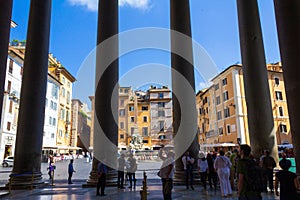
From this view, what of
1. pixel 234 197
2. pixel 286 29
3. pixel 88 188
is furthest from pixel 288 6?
pixel 88 188

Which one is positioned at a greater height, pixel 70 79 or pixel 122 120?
pixel 70 79

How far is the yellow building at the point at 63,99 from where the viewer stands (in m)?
55.7

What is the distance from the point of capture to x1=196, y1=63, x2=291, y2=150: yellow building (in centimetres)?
4144

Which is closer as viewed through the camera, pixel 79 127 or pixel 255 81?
pixel 255 81

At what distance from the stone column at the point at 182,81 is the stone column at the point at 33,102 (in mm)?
6815

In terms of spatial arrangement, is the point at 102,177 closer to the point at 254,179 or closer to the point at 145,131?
the point at 254,179

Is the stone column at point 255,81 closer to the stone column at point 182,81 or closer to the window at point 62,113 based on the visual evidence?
the stone column at point 182,81

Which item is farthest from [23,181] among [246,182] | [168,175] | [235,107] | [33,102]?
[235,107]

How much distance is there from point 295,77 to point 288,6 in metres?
1.94

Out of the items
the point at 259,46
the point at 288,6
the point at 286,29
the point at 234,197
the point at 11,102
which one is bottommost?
the point at 234,197

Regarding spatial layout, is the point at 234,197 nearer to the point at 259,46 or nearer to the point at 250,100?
the point at 250,100

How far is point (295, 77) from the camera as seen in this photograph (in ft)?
21.3

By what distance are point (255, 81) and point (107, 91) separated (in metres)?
6.99

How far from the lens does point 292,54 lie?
6570mm
